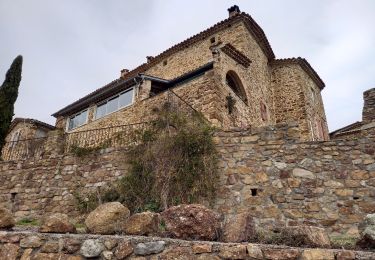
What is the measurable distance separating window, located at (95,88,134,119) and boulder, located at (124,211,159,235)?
35.6 ft

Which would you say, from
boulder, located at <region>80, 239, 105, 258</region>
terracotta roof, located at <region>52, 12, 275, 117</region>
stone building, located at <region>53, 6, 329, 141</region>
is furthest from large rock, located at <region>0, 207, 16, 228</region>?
terracotta roof, located at <region>52, 12, 275, 117</region>

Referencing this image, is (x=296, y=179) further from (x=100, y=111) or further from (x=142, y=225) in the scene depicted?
(x=100, y=111)

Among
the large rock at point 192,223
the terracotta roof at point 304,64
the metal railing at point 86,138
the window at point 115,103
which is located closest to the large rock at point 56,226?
the large rock at point 192,223

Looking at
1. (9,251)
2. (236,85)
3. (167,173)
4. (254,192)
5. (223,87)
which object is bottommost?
(9,251)

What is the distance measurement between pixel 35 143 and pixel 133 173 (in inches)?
260

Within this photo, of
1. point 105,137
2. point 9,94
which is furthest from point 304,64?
point 9,94

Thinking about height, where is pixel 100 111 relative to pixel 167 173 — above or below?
above

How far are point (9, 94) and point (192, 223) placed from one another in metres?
13.1

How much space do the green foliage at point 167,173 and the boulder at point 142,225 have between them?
347 centimetres

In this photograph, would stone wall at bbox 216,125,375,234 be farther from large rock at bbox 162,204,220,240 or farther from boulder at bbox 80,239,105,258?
boulder at bbox 80,239,105,258

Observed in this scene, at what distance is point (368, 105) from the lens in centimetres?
890

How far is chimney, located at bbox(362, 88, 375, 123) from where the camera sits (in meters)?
8.73

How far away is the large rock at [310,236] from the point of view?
3039mm

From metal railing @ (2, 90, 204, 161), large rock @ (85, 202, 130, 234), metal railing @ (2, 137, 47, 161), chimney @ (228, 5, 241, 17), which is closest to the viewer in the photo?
large rock @ (85, 202, 130, 234)
